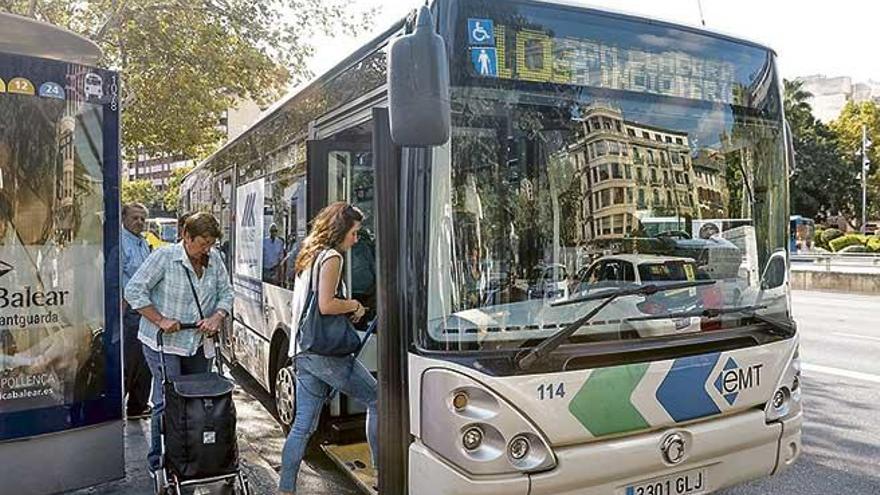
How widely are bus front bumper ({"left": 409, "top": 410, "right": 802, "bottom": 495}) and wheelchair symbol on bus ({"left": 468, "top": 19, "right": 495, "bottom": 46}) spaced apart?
191 cm

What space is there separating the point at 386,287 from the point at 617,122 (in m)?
1.42

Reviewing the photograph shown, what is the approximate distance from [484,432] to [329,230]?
1577 millimetres

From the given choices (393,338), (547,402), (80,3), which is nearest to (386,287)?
(393,338)

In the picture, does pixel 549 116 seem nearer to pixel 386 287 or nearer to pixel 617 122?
pixel 617 122

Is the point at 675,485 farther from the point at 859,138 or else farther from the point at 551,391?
the point at 859,138

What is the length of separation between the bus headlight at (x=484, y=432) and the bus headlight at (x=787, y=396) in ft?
4.88

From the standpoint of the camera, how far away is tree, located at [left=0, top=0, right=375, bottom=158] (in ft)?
41.0

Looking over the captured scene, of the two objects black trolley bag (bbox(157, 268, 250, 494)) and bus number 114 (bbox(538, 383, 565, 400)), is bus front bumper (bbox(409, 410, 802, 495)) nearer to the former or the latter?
bus number 114 (bbox(538, 383, 565, 400))

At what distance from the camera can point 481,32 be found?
3.45 m

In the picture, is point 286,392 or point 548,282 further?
point 286,392

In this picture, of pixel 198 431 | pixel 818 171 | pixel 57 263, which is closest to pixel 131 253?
pixel 57 263

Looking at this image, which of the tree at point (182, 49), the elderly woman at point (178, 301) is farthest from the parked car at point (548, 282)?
the tree at point (182, 49)

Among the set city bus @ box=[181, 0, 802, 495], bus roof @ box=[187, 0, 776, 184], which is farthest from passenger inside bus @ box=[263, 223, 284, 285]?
city bus @ box=[181, 0, 802, 495]

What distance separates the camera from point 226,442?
4426mm
